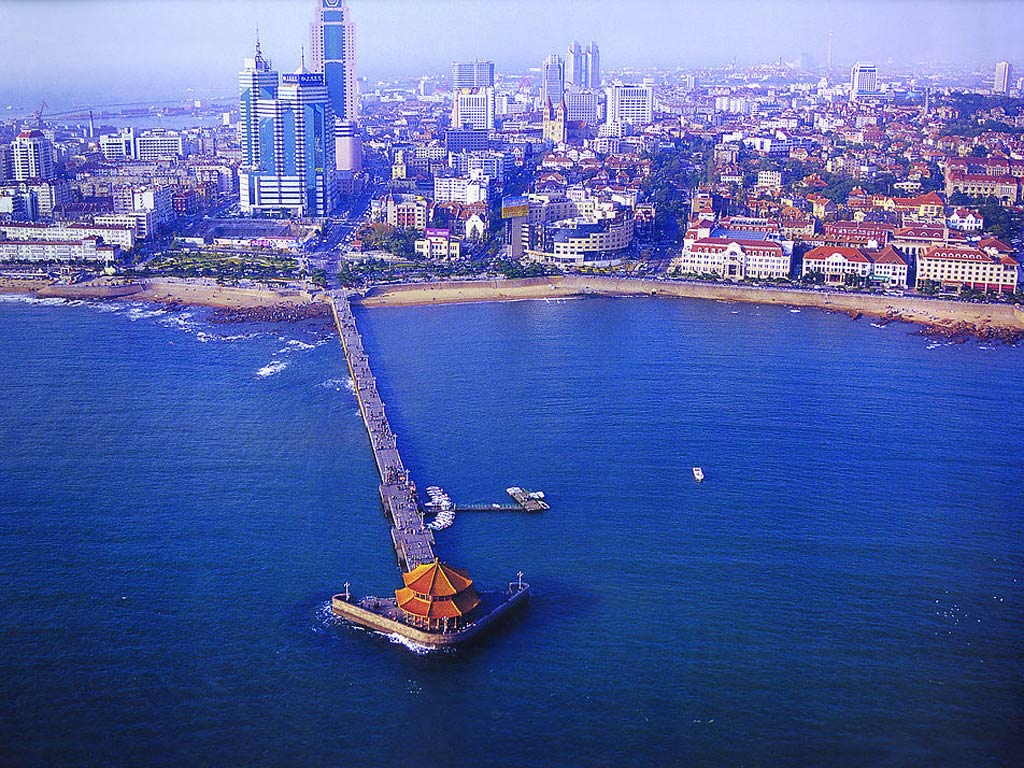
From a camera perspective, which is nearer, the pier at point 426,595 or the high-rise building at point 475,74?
the pier at point 426,595

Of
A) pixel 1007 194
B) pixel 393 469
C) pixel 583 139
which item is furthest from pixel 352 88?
pixel 393 469

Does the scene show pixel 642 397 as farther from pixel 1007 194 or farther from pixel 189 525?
pixel 1007 194

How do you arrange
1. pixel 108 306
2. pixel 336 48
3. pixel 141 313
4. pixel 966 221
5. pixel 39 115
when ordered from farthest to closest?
pixel 336 48 → pixel 39 115 → pixel 966 221 → pixel 108 306 → pixel 141 313

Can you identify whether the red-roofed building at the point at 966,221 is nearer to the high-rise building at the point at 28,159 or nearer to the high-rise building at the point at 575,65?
the high-rise building at the point at 28,159

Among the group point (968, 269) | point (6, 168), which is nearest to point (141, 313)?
point (6, 168)

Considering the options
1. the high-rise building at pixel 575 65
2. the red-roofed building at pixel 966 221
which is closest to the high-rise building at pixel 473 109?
the high-rise building at pixel 575 65

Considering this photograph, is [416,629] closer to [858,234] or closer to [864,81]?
[858,234]

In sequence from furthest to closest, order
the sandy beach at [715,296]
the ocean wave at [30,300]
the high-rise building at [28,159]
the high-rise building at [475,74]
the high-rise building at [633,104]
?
1. the high-rise building at [475,74]
2. the high-rise building at [633,104]
3. the high-rise building at [28,159]
4. the ocean wave at [30,300]
5. the sandy beach at [715,296]
